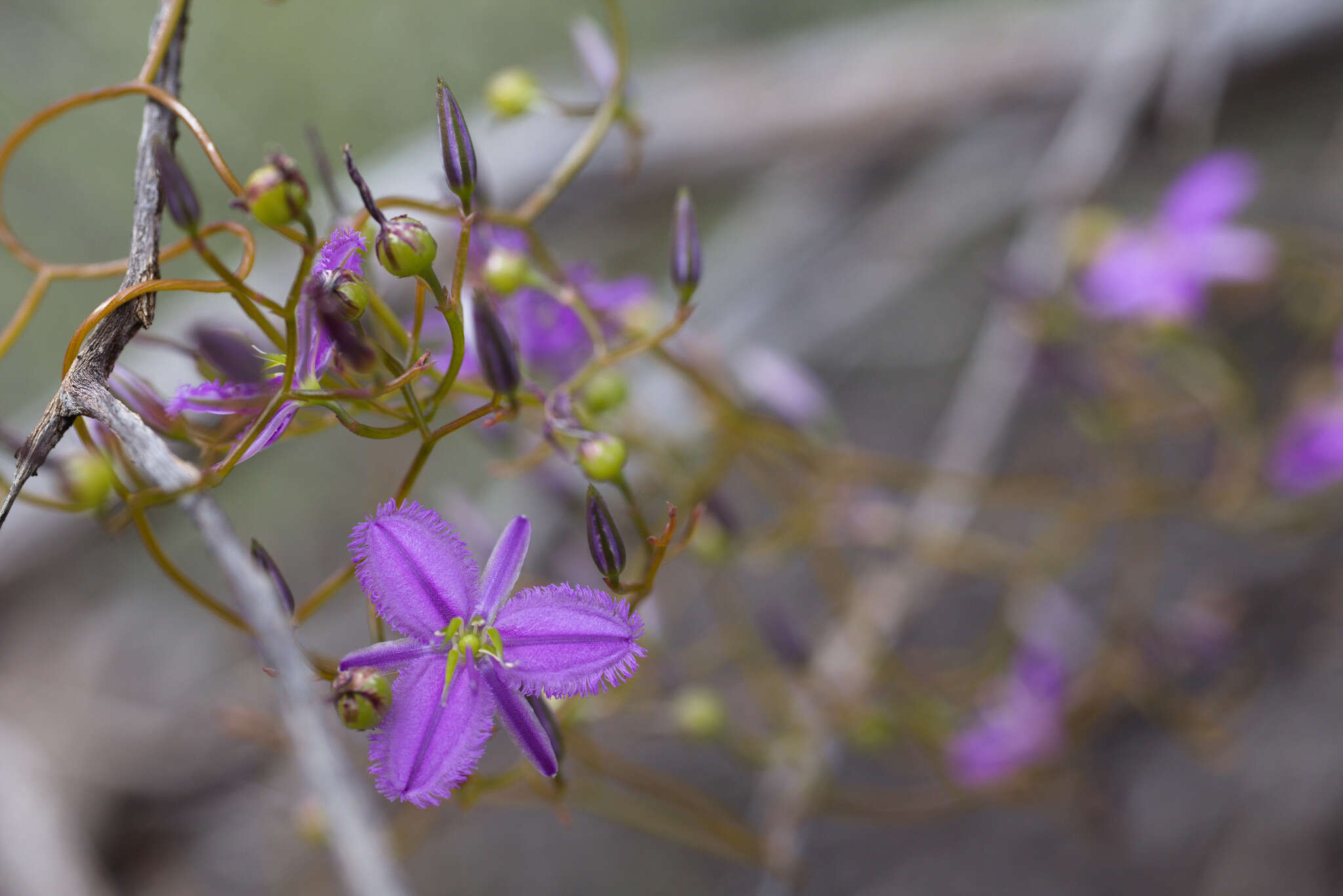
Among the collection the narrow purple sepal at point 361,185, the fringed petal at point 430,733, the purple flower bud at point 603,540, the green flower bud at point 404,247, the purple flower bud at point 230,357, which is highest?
the narrow purple sepal at point 361,185

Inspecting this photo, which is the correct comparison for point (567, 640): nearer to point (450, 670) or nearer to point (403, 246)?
point (450, 670)

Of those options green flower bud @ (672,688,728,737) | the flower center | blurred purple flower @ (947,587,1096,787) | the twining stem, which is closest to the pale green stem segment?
the flower center

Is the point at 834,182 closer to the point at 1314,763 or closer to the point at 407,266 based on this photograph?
the point at 1314,763

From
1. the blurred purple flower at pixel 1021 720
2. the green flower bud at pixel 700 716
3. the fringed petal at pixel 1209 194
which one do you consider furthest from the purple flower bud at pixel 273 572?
the fringed petal at pixel 1209 194

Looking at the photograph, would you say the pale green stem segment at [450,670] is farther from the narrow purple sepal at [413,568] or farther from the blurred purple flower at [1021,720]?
the blurred purple flower at [1021,720]

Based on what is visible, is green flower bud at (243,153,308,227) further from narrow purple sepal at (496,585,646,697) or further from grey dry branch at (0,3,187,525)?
narrow purple sepal at (496,585,646,697)

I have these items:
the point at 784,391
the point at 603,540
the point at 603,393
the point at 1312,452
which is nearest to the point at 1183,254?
the point at 1312,452

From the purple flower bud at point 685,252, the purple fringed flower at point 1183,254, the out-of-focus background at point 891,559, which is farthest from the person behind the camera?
the out-of-focus background at point 891,559
